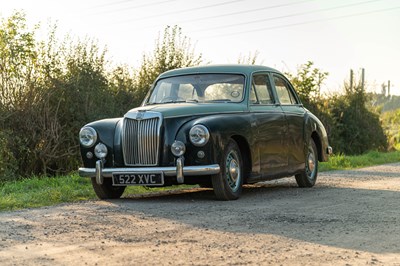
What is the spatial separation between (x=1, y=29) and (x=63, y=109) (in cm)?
277

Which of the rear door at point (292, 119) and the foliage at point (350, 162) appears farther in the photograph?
the foliage at point (350, 162)

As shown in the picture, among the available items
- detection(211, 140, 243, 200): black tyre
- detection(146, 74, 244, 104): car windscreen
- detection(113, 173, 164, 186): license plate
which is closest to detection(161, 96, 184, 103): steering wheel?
detection(146, 74, 244, 104): car windscreen

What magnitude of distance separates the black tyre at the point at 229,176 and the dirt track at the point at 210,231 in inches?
6.4

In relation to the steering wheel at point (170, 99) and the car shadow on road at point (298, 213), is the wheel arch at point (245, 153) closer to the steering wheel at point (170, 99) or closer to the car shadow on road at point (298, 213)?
the car shadow on road at point (298, 213)

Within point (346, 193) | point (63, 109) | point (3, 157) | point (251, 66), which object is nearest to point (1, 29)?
point (63, 109)

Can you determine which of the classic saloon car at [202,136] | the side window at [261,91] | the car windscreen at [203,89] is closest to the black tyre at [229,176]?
the classic saloon car at [202,136]

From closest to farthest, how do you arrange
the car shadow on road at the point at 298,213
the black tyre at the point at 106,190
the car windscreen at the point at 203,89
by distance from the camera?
the car shadow on road at the point at 298,213, the black tyre at the point at 106,190, the car windscreen at the point at 203,89

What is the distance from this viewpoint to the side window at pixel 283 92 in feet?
41.4

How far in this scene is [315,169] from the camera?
13.4m

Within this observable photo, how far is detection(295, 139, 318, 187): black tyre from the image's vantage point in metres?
13.0

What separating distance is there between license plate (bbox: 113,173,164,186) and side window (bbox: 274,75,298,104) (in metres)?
3.17

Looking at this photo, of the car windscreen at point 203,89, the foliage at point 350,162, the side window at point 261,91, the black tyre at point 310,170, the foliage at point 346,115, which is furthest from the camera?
the foliage at point 346,115

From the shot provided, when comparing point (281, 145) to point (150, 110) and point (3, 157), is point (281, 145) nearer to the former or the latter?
point (150, 110)

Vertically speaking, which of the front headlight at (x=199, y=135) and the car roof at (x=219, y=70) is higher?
the car roof at (x=219, y=70)
